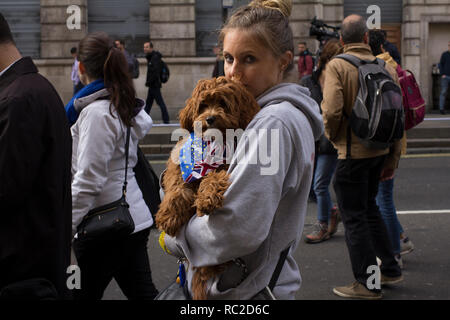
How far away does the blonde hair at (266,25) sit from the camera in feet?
6.86

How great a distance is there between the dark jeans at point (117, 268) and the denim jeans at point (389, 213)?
246 cm

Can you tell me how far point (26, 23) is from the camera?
18.7 m

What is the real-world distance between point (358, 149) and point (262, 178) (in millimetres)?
2886

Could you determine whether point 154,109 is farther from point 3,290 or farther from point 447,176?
point 3,290

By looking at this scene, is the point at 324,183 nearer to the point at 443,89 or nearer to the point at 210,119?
the point at 210,119

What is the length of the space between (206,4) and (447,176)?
1111 cm

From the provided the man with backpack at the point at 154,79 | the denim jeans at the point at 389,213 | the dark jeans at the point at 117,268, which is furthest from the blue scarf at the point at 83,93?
the man with backpack at the point at 154,79

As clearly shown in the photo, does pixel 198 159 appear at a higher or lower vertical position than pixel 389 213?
higher

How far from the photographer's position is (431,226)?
6.80 metres

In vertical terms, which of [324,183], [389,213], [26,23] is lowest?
[389,213]

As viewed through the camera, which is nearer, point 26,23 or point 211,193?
point 211,193

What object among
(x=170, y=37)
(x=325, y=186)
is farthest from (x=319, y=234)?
(x=170, y=37)

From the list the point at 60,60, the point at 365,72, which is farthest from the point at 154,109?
the point at 365,72

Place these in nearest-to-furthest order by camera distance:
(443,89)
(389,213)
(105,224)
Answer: (105,224) → (389,213) → (443,89)
